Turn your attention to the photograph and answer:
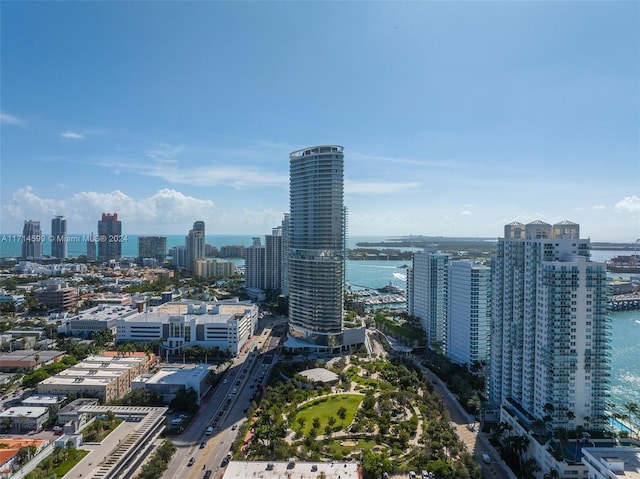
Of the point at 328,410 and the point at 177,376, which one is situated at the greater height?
the point at 177,376

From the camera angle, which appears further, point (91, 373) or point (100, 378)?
point (91, 373)

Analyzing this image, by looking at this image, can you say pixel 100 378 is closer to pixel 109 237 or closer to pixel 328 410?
pixel 328 410

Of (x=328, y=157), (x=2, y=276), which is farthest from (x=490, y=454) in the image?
(x=2, y=276)

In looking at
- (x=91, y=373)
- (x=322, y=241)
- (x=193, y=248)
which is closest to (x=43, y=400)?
(x=91, y=373)

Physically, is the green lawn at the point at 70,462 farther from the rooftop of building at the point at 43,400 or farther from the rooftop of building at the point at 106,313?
the rooftop of building at the point at 106,313

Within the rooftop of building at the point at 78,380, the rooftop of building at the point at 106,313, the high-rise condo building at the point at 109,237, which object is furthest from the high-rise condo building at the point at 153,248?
the rooftop of building at the point at 78,380

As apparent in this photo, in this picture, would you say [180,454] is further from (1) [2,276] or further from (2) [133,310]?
(1) [2,276]
